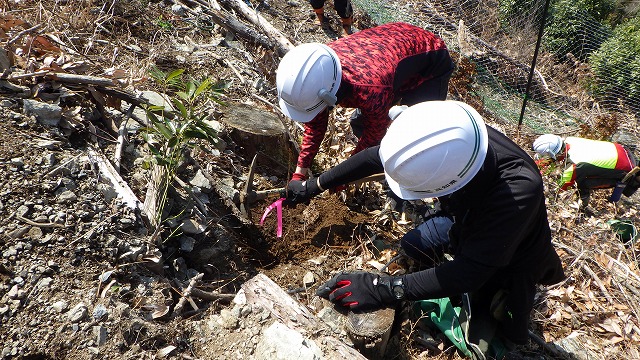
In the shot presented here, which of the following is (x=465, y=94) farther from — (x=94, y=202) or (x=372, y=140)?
(x=94, y=202)

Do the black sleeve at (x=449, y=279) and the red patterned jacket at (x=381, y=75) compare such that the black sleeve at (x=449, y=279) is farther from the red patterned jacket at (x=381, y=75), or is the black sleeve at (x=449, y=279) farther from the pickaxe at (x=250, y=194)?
the red patterned jacket at (x=381, y=75)

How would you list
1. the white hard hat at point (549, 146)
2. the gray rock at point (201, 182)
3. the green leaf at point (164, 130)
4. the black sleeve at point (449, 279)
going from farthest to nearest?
the white hard hat at point (549, 146), the gray rock at point (201, 182), the green leaf at point (164, 130), the black sleeve at point (449, 279)

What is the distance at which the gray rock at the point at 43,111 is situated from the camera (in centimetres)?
262

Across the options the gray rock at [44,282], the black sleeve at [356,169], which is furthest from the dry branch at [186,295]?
the black sleeve at [356,169]

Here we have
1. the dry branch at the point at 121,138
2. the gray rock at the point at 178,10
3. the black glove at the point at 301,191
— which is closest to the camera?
the dry branch at the point at 121,138

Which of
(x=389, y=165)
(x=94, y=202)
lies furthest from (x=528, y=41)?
(x=94, y=202)

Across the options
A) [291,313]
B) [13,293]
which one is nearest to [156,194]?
[13,293]

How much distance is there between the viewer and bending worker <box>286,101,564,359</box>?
1.87 metres

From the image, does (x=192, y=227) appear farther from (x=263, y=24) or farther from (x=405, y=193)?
(x=263, y=24)

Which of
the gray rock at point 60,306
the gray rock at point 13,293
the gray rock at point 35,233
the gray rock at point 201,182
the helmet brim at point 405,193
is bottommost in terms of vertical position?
the gray rock at point 201,182

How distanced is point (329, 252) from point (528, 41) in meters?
7.85

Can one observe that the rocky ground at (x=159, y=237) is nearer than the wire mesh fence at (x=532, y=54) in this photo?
Yes

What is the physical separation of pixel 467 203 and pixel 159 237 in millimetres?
1712

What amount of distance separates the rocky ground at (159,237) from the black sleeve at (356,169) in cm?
65
